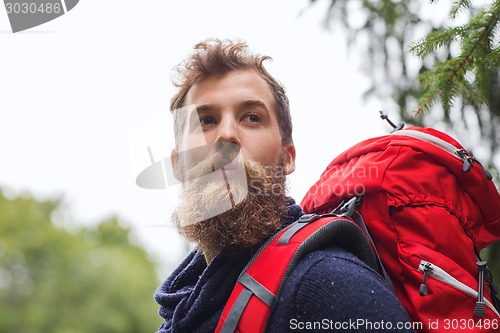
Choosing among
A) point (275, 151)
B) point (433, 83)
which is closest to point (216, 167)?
point (275, 151)

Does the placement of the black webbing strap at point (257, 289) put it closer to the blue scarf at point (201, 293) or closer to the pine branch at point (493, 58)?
the blue scarf at point (201, 293)

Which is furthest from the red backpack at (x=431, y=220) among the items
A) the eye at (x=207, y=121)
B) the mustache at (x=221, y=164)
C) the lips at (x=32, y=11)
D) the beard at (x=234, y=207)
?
the lips at (x=32, y=11)

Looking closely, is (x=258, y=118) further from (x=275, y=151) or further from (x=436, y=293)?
(x=436, y=293)

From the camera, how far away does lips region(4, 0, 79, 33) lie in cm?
301

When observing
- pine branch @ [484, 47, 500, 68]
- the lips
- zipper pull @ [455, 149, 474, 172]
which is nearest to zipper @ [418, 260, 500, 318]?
zipper pull @ [455, 149, 474, 172]

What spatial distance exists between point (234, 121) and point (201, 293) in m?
0.68

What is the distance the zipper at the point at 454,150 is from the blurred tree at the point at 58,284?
32.0 m

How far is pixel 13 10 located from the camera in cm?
306

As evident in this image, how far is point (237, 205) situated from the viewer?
2207 millimetres

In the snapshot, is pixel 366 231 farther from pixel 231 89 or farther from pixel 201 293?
pixel 231 89

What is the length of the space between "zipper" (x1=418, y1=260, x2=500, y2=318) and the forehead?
995mm

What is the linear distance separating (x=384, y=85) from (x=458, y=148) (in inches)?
65.6

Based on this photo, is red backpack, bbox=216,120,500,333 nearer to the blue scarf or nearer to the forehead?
the blue scarf

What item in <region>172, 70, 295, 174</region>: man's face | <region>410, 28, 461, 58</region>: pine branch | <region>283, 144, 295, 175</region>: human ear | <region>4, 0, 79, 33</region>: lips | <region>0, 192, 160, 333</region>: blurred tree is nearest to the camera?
<region>410, 28, 461, 58</region>: pine branch
